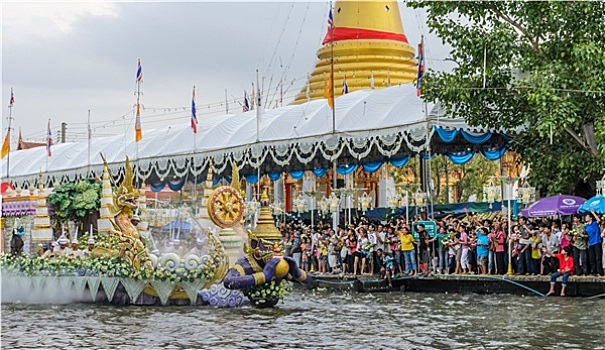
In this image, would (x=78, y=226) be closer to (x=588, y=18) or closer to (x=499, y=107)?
(x=499, y=107)

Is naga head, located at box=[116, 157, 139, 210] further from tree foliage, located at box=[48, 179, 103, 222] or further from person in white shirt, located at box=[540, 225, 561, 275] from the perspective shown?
person in white shirt, located at box=[540, 225, 561, 275]

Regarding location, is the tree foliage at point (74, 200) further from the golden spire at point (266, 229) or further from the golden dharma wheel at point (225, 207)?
the golden spire at point (266, 229)

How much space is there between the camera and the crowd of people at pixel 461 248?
62.5ft

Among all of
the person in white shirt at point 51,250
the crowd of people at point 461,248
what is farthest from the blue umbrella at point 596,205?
the person in white shirt at point 51,250

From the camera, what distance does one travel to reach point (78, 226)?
26.0 meters

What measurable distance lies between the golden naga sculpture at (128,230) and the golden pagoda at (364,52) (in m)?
18.8

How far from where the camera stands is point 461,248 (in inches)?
843

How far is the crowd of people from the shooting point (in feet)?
62.5

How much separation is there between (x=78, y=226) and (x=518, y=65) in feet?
42.3

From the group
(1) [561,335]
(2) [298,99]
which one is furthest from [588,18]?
(2) [298,99]

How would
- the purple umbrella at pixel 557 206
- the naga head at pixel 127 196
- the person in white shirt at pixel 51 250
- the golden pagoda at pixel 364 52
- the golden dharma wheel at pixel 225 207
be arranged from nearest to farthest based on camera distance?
the naga head at pixel 127 196, the golden dharma wheel at pixel 225 207, the person in white shirt at pixel 51 250, the purple umbrella at pixel 557 206, the golden pagoda at pixel 364 52

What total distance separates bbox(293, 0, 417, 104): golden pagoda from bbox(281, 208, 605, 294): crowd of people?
13033 millimetres

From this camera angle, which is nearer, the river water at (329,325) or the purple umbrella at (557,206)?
the river water at (329,325)

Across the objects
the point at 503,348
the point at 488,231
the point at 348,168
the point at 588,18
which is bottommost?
Answer: the point at 503,348
